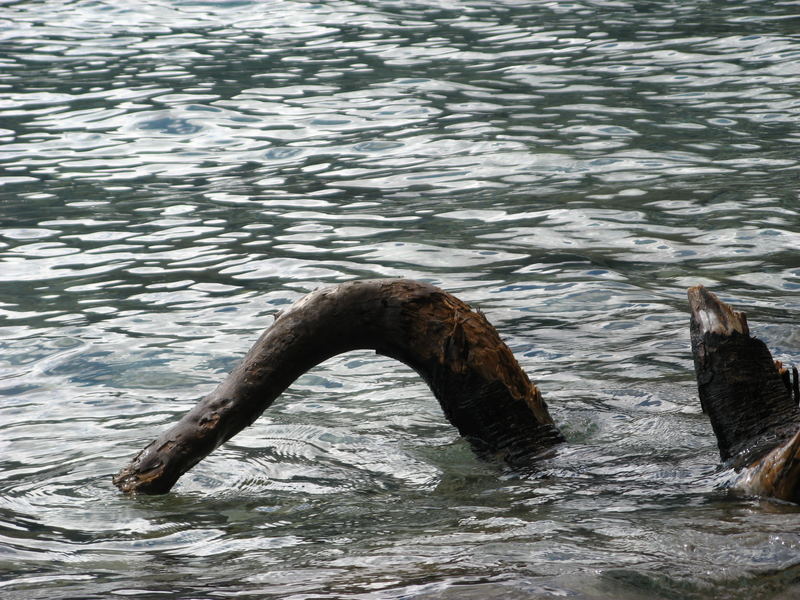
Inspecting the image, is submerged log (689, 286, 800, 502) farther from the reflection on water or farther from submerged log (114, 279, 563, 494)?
submerged log (114, 279, 563, 494)

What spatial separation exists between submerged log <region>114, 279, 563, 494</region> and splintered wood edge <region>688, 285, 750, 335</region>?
0.73m

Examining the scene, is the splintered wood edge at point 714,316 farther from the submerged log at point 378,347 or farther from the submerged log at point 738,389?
the submerged log at point 378,347

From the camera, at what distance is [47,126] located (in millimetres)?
13523

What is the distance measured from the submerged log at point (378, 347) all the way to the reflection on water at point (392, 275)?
169 mm

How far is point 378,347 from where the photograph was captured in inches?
182

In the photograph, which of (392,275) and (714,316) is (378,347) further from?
(392,275)

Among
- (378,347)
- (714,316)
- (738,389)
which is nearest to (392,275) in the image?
(378,347)

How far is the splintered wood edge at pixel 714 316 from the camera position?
4254 millimetres

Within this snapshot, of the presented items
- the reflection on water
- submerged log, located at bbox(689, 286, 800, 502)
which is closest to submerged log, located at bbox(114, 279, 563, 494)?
the reflection on water

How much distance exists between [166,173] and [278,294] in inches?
164

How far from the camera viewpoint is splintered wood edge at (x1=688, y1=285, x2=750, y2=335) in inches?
167

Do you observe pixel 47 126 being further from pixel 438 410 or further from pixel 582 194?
pixel 438 410

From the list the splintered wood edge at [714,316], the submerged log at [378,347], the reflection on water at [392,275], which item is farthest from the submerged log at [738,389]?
the submerged log at [378,347]

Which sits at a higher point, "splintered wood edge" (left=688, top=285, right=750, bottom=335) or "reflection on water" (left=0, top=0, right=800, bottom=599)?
"splintered wood edge" (left=688, top=285, right=750, bottom=335)
